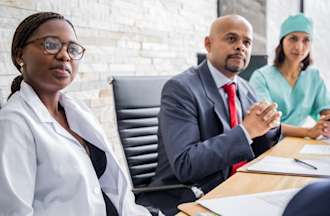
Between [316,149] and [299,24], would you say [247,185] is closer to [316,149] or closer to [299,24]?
[316,149]

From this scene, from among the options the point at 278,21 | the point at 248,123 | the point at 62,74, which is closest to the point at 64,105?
the point at 62,74

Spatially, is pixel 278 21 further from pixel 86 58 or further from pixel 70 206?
pixel 70 206

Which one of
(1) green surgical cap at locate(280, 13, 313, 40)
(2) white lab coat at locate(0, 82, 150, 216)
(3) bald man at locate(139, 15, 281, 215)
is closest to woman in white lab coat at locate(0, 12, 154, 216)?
(2) white lab coat at locate(0, 82, 150, 216)

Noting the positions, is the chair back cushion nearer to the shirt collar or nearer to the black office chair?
the black office chair

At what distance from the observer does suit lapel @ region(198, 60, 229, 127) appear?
1.49 metres

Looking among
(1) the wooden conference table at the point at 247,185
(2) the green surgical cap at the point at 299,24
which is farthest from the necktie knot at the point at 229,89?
(2) the green surgical cap at the point at 299,24

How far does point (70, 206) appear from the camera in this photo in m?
0.93

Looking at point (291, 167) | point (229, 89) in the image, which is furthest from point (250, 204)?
point (229, 89)

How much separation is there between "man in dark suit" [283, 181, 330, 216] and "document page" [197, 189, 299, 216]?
484 mm

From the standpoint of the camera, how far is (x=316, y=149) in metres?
1.56

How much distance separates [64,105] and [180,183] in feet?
1.77

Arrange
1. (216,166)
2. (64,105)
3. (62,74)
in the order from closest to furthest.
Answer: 1. (62,74)
2. (64,105)
3. (216,166)

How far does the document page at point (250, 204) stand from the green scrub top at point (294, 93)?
1310 mm

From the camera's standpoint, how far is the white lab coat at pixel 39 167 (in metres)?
0.84
